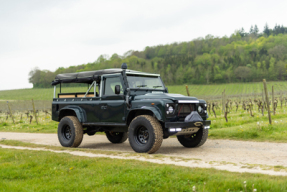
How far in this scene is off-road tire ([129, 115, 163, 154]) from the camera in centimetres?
789

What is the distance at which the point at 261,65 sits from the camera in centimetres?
11606

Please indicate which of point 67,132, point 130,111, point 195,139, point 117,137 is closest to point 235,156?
point 195,139

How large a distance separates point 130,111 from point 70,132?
9.39 feet

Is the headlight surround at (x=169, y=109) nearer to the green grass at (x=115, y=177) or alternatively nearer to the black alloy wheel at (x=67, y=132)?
the green grass at (x=115, y=177)

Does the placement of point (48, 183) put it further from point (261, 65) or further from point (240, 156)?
point (261, 65)

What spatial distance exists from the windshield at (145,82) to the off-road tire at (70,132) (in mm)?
2439

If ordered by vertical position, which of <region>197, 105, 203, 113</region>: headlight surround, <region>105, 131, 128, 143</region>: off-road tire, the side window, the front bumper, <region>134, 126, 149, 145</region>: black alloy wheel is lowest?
<region>105, 131, 128, 143</region>: off-road tire

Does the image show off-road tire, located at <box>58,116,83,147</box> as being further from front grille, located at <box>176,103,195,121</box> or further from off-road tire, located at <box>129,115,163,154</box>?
front grille, located at <box>176,103,195,121</box>

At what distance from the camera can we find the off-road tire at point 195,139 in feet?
→ 30.2

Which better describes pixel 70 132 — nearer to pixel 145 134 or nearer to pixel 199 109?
pixel 145 134

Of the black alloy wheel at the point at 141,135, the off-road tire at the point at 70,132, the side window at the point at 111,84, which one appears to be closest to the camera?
the black alloy wheel at the point at 141,135

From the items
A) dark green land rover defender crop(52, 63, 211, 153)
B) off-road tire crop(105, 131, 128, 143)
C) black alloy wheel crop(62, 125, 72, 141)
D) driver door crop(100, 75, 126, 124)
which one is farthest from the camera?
off-road tire crop(105, 131, 128, 143)

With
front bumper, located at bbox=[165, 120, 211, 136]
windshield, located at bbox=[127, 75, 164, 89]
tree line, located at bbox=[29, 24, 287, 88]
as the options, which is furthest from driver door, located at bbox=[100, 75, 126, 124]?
tree line, located at bbox=[29, 24, 287, 88]

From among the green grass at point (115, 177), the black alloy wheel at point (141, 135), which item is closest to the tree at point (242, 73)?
the black alloy wheel at point (141, 135)
